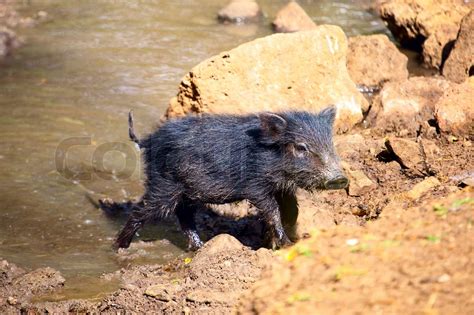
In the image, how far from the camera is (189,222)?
7.86 m

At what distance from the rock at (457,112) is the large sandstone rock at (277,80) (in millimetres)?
1675

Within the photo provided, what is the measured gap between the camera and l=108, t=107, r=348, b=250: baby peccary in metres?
6.99

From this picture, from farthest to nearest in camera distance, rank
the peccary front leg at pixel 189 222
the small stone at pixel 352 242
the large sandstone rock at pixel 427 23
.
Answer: the large sandstone rock at pixel 427 23 < the peccary front leg at pixel 189 222 < the small stone at pixel 352 242

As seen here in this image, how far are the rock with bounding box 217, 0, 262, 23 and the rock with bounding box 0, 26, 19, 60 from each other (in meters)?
4.55

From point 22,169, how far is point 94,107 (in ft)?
7.54

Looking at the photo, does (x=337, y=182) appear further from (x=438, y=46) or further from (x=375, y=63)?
(x=438, y=46)

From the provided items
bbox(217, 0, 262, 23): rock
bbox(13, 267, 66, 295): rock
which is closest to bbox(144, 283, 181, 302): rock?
bbox(13, 267, 66, 295): rock

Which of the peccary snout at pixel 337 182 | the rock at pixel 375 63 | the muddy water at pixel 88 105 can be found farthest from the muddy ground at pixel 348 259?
the rock at pixel 375 63

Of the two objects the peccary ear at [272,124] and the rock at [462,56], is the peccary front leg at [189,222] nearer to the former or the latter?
the peccary ear at [272,124]

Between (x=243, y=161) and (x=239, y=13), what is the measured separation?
9662mm

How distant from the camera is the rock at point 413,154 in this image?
8.18m

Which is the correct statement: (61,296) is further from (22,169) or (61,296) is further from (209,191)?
(22,169)

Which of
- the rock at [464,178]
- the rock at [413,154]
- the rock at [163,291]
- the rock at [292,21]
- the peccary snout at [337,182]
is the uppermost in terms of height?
the peccary snout at [337,182]

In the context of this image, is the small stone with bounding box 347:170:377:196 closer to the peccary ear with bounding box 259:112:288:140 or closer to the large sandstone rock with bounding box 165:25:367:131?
the peccary ear with bounding box 259:112:288:140
